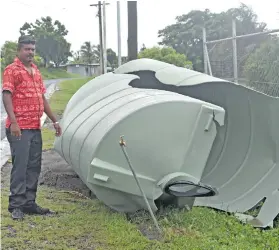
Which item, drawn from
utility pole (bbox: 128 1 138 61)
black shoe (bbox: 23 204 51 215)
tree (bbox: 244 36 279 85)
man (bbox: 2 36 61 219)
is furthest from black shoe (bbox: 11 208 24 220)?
utility pole (bbox: 128 1 138 61)

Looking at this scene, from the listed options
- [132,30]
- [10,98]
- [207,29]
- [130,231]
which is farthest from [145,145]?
[207,29]

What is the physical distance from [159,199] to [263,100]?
1646 mm

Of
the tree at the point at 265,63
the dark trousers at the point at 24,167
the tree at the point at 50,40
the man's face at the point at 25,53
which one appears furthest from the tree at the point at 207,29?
the tree at the point at 50,40

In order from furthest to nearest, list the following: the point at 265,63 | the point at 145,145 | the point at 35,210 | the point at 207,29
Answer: the point at 207,29, the point at 265,63, the point at 35,210, the point at 145,145

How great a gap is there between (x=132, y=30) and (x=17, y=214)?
703 cm

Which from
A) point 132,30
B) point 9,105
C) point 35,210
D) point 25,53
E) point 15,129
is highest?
point 132,30

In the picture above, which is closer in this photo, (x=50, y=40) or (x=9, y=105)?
(x=9, y=105)

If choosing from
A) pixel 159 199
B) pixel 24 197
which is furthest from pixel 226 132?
pixel 24 197

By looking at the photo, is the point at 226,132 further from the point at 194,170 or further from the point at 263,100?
the point at 194,170

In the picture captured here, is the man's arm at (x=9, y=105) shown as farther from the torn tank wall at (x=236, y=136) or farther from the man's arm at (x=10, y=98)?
the torn tank wall at (x=236, y=136)

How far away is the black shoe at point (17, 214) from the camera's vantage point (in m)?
4.46

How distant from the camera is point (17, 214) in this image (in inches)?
177

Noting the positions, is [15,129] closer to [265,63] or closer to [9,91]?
[9,91]

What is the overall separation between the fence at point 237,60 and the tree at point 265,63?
15 millimetres
